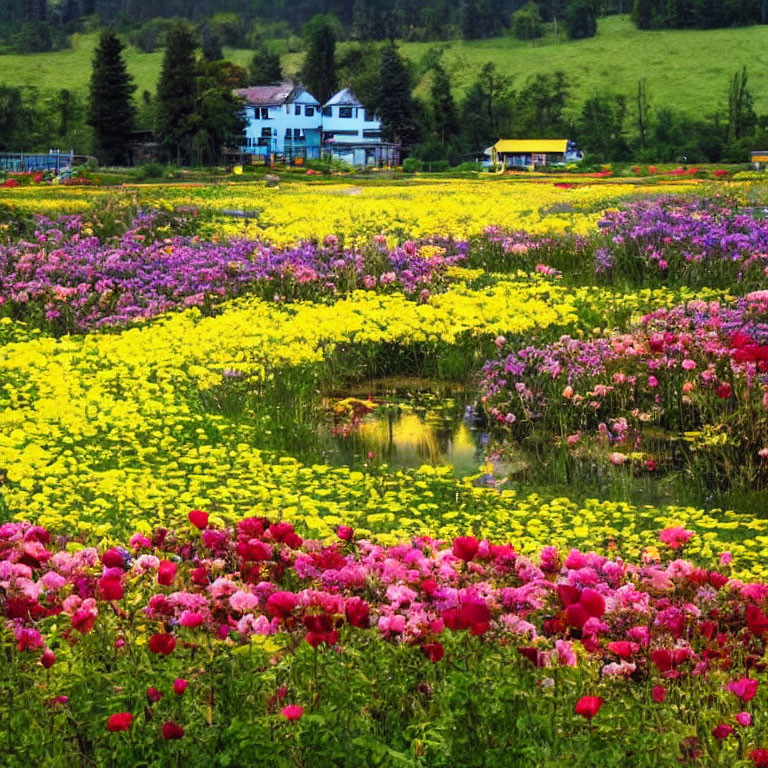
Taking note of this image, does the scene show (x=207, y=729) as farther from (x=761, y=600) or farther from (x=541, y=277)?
(x=541, y=277)

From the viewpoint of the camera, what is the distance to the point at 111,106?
272 feet

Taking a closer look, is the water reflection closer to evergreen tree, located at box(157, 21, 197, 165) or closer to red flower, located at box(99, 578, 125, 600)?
red flower, located at box(99, 578, 125, 600)

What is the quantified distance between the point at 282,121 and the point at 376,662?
121235 mm

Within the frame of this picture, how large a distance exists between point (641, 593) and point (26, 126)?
334 ft

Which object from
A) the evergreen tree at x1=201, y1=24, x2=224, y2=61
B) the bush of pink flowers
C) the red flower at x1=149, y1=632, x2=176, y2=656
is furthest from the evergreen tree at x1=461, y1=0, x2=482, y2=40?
the red flower at x1=149, y1=632, x2=176, y2=656

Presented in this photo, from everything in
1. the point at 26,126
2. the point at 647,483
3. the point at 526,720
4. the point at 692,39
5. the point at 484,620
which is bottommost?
the point at 647,483

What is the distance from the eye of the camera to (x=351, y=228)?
79.4ft

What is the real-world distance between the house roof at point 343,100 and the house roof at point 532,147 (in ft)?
75.5

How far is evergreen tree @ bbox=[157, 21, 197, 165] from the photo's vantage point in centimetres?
8388

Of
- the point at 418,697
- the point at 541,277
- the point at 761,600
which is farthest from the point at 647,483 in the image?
the point at 541,277

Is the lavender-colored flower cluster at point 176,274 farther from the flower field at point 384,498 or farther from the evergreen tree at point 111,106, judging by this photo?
the evergreen tree at point 111,106

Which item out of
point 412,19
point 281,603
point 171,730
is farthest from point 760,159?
point 412,19

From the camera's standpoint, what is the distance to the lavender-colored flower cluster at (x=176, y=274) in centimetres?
1623

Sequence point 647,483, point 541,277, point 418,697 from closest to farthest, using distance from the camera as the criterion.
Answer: point 418,697 < point 647,483 < point 541,277
